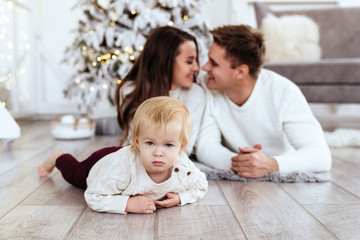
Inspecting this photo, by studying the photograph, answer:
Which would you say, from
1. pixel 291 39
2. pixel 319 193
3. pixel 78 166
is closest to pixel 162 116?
pixel 78 166

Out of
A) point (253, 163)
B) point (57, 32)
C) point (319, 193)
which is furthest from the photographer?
point (57, 32)

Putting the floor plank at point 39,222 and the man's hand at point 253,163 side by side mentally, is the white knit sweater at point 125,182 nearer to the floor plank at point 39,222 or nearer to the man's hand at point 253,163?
the floor plank at point 39,222

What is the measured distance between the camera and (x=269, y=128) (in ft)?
6.59

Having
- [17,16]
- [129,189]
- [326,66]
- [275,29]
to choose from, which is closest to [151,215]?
[129,189]

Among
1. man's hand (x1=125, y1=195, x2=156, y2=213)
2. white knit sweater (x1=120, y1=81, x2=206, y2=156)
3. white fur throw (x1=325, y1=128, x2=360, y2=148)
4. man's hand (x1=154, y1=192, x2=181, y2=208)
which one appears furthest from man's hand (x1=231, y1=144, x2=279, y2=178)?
white fur throw (x1=325, y1=128, x2=360, y2=148)

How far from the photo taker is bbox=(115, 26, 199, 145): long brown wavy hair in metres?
2.08

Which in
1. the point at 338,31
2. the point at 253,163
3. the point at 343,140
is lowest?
the point at 343,140

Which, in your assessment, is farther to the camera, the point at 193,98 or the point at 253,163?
the point at 193,98

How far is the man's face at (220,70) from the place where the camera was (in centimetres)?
199

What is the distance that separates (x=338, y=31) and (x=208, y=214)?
312cm

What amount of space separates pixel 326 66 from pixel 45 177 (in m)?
2.33

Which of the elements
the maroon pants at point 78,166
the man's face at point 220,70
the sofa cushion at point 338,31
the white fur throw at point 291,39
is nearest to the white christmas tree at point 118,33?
the white fur throw at point 291,39

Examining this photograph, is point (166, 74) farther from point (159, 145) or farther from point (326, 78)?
point (326, 78)

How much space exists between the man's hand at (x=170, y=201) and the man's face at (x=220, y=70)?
82 centimetres
